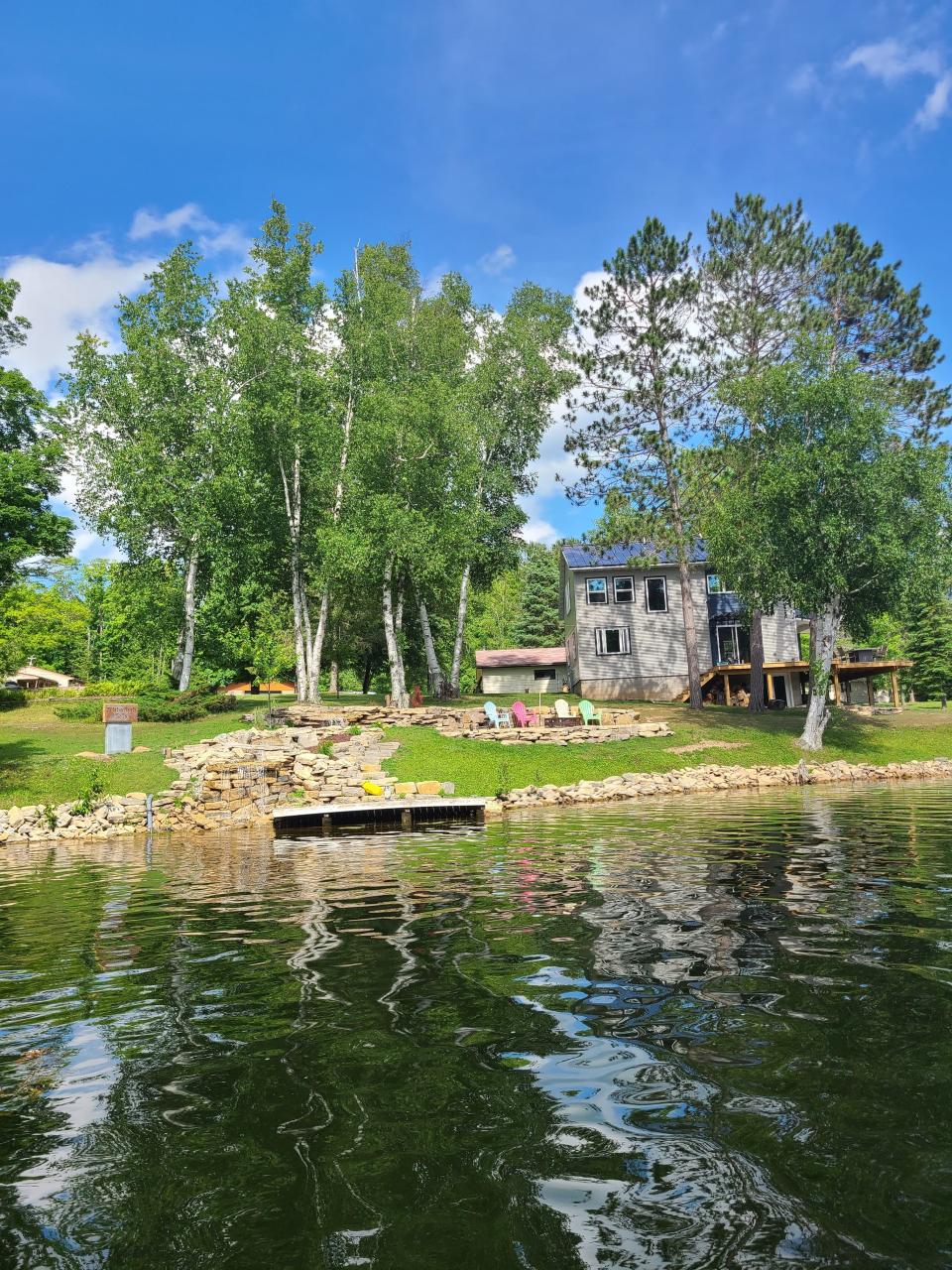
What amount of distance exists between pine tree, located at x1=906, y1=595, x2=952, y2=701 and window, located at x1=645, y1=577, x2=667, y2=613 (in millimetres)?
23603

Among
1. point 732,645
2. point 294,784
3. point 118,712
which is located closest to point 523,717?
point 294,784

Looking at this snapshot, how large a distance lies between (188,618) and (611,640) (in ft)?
73.1

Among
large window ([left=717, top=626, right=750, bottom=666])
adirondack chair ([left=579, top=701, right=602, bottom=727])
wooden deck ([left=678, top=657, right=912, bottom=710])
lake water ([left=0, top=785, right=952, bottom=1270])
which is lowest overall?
lake water ([left=0, top=785, right=952, bottom=1270])

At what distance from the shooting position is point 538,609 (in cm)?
6906

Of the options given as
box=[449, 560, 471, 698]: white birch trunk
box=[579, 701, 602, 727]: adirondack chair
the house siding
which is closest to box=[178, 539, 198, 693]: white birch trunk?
box=[449, 560, 471, 698]: white birch trunk

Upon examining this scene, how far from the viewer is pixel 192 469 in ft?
115

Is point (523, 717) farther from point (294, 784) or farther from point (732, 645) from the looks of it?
point (732, 645)

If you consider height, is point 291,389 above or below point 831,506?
above

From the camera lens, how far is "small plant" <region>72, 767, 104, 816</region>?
21.5 m

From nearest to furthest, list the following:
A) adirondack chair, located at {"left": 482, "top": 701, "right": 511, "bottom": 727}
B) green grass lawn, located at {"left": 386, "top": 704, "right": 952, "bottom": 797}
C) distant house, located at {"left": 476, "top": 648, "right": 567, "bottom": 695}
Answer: green grass lawn, located at {"left": 386, "top": 704, "right": 952, "bottom": 797}, adirondack chair, located at {"left": 482, "top": 701, "right": 511, "bottom": 727}, distant house, located at {"left": 476, "top": 648, "right": 567, "bottom": 695}

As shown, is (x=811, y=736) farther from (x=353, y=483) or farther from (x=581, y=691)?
(x=353, y=483)

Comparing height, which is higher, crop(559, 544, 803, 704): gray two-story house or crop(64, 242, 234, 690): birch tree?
crop(64, 242, 234, 690): birch tree

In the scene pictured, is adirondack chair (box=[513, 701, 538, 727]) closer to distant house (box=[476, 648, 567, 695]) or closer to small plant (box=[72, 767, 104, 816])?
small plant (box=[72, 767, 104, 816])

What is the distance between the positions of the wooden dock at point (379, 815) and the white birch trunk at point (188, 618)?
1700 cm
